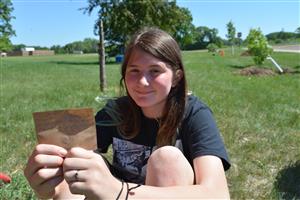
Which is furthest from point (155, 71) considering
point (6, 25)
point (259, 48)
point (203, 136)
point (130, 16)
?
point (6, 25)

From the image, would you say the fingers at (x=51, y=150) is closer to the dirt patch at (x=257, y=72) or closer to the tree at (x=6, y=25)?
the dirt patch at (x=257, y=72)

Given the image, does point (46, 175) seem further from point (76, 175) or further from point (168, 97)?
point (168, 97)

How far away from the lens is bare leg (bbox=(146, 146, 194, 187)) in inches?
71.3

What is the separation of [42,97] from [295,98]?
487 cm

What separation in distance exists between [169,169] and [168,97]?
0.46m

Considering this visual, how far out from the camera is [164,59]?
2020 mm

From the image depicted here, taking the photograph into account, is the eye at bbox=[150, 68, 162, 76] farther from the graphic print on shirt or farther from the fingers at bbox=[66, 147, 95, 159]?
the fingers at bbox=[66, 147, 95, 159]

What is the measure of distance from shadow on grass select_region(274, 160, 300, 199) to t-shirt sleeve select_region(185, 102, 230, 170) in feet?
4.98

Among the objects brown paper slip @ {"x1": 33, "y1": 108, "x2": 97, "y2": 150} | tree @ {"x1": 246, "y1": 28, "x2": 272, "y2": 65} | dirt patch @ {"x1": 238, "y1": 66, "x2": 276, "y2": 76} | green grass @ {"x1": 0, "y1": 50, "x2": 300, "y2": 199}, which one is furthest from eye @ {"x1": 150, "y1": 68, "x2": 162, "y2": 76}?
tree @ {"x1": 246, "y1": 28, "x2": 272, "y2": 65}

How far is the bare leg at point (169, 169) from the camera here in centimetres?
181

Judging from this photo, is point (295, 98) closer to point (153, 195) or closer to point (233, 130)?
point (233, 130)

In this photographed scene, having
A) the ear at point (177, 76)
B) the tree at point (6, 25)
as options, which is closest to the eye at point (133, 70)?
the ear at point (177, 76)

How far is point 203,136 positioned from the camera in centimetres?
199

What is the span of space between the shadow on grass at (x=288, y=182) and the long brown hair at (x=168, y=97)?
156 cm
